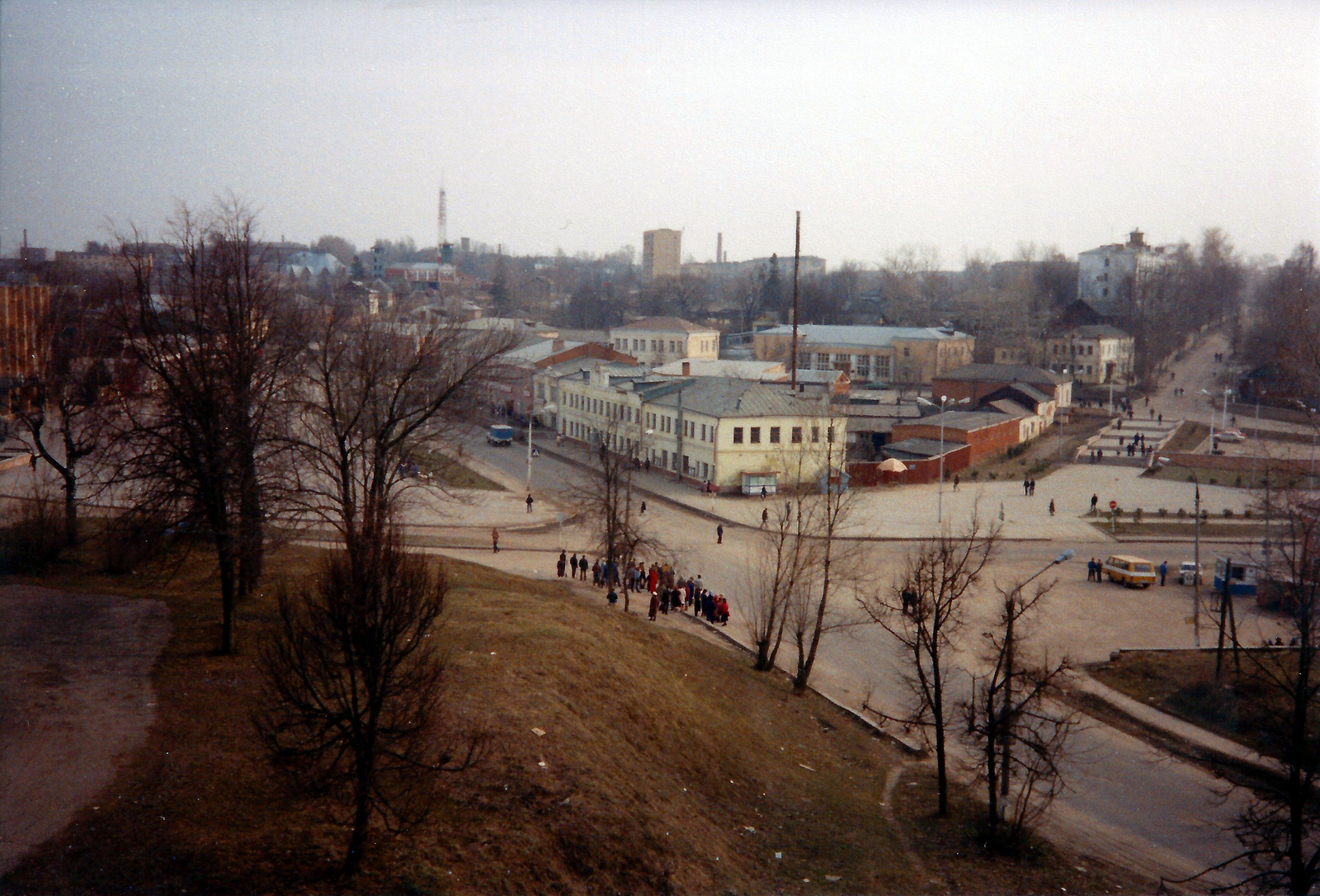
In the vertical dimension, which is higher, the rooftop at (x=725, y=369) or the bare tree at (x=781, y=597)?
the rooftop at (x=725, y=369)

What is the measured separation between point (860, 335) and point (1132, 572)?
38085 millimetres

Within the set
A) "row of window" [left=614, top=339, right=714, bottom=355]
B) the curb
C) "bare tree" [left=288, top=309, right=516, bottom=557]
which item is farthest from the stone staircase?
"bare tree" [left=288, top=309, right=516, bottom=557]

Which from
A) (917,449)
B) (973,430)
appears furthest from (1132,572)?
(973,430)

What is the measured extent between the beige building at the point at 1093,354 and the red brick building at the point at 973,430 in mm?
21302

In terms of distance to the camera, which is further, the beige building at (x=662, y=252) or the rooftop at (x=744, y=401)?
the beige building at (x=662, y=252)

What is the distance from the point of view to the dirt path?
5.84m

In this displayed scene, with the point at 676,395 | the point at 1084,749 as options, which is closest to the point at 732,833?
the point at 1084,749

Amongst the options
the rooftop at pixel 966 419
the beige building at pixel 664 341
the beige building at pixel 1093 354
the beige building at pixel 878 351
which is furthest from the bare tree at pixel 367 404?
the beige building at pixel 1093 354

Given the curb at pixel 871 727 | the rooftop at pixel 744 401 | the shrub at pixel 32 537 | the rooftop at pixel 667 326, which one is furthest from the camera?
the rooftop at pixel 667 326

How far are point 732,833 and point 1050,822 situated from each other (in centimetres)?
366

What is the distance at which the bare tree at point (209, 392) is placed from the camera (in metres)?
9.55

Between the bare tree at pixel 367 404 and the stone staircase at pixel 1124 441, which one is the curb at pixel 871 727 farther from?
the stone staircase at pixel 1124 441

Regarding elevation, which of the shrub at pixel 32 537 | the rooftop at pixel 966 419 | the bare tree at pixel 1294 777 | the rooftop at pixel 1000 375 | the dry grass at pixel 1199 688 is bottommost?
the dry grass at pixel 1199 688

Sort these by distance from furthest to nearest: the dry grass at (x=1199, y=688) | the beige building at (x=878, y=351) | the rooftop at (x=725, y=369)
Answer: the beige building at (x=878, y=351)
the rooftop at (x=725, y=369)
the dry grass at (x=1199, y=688)
